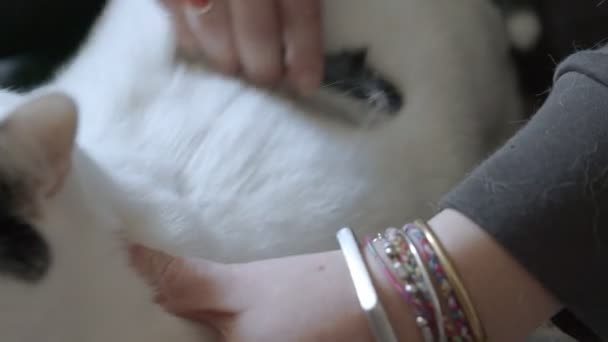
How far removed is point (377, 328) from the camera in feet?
1.75

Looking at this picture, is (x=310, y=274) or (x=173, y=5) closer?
(x=310, y=274)

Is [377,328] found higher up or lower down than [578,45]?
lower down

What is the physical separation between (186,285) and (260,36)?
245mm

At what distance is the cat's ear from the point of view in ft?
1.45

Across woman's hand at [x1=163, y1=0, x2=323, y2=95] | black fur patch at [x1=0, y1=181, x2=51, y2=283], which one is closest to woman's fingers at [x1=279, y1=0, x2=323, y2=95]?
woman's hand at [x1=163, y1=0, x2=323, y2=95]

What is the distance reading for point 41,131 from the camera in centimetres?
44

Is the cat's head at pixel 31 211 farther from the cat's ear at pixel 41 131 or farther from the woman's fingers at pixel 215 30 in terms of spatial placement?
the woman's fingers at pixel 215 30

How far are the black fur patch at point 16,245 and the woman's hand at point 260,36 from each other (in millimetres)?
295

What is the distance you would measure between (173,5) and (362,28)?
0.18 m

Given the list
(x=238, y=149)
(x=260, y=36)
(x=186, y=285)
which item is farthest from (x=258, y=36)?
(x=186, y=285)

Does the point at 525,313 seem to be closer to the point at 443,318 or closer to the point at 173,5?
the point at 443,318

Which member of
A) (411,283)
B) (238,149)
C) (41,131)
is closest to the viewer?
(41,131)

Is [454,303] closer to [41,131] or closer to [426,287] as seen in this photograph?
[426,287]

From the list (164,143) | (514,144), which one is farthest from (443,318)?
(164,143)
